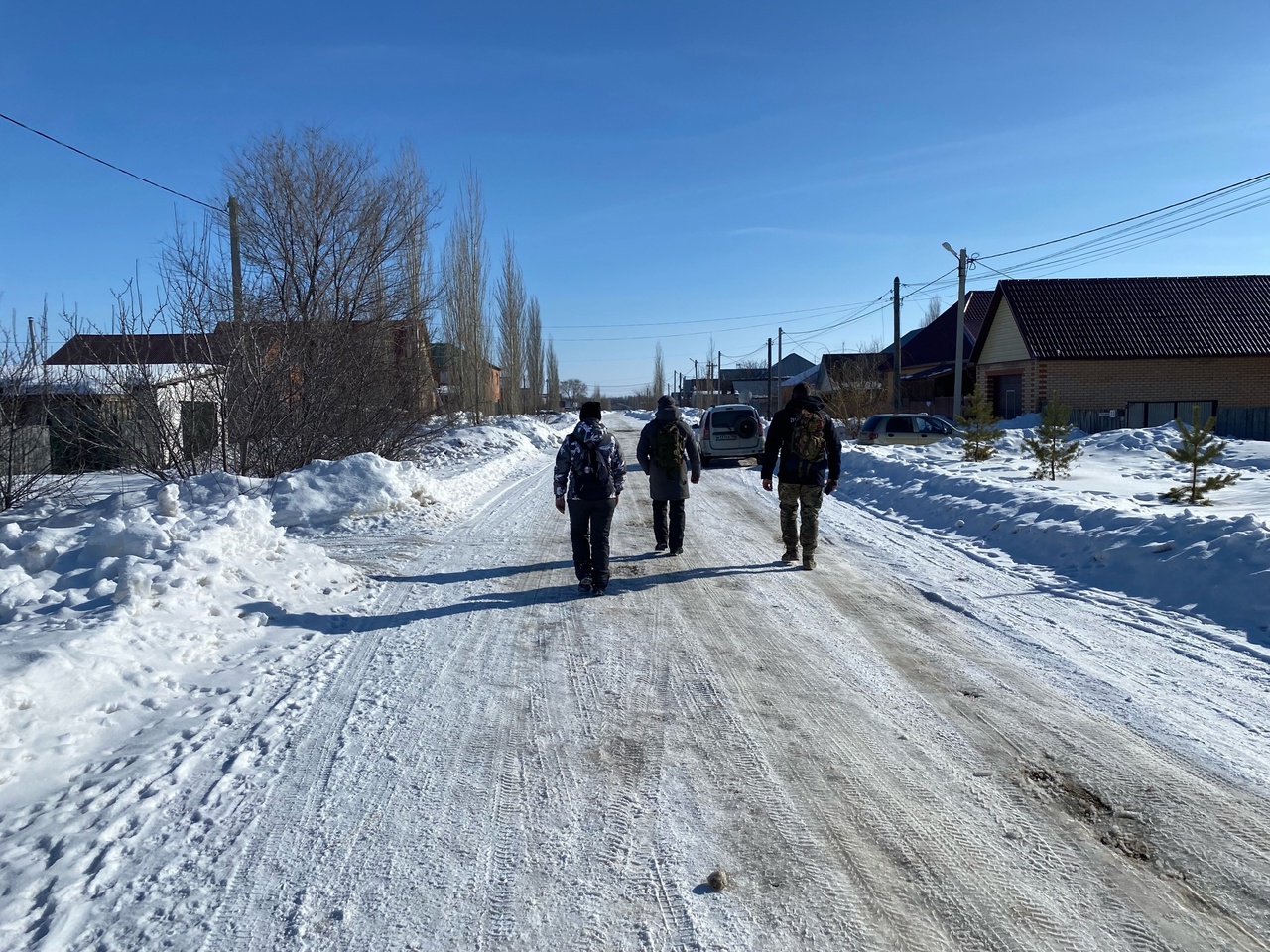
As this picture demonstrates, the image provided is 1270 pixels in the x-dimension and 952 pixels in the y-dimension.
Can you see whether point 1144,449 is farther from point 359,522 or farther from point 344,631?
point 344,631

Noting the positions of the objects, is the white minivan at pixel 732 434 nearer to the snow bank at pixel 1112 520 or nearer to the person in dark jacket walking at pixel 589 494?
the snow bank at pixel 1112 520

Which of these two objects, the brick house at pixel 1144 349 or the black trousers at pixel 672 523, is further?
the brick house at pixel 1144 349

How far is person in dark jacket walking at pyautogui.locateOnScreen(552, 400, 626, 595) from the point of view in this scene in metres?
7.70

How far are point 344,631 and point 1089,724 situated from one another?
16.9 ft

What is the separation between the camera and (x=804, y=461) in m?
8.80

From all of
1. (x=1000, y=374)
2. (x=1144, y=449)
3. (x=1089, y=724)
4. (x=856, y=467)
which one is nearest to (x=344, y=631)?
(x=1089, y=724)

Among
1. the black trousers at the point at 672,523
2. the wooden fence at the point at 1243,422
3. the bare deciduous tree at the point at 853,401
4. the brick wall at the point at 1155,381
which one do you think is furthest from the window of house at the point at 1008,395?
the black trousers at the point at 672,523

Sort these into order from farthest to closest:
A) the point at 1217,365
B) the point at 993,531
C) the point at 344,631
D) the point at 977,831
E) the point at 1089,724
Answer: the point at 1217,365, the point at 993,531, the point at 344,631, the point at 1089,724, the point at 977,831

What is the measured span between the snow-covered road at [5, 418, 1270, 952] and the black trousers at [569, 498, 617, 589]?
2.21 feet

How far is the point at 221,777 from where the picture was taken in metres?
4.04

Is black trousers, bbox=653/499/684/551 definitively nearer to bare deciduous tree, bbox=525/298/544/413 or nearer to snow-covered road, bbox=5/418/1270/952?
snow-covered road, bbox=5/418/1270/952

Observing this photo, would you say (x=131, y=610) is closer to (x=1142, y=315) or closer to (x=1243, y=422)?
(x=1243, y=422)

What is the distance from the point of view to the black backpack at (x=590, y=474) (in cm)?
771

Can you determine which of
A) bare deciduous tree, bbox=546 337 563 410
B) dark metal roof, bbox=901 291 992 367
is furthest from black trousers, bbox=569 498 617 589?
bare deciduous tree, bbox=546 337 563 410
